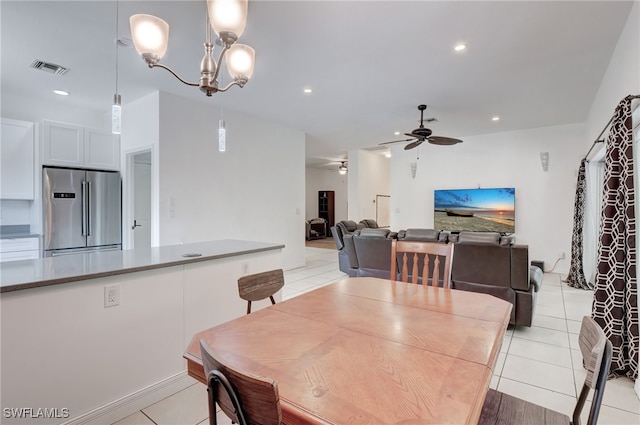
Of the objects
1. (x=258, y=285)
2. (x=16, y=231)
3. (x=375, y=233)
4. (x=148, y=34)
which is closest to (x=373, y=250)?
(x=375, y=233)

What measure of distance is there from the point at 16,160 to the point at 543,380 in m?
6.01

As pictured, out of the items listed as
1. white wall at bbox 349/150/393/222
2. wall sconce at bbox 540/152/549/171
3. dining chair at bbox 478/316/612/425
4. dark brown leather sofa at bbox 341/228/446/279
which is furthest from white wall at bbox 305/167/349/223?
dining chair at bbox 478/316/612/425

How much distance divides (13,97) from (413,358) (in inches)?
225

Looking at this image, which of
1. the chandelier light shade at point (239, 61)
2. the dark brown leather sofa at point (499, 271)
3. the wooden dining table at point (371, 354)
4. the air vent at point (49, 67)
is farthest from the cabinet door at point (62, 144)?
the dark brown leather sofa at point (499, 271)

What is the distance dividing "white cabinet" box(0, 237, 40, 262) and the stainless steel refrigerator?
119 mm

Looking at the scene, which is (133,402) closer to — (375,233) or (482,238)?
(375,233)

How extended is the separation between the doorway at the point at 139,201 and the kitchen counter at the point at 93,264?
8.04 ft

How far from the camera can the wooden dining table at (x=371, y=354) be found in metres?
0.81

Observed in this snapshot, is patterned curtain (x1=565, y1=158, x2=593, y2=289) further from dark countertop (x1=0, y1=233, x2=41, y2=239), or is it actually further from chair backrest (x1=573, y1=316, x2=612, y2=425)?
dark countertop (x1=0, y1=233, x2=41, y2=239)

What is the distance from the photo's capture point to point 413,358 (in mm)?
1067

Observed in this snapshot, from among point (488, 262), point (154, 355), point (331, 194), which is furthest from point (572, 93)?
point (331, 194)

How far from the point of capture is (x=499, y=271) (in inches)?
125

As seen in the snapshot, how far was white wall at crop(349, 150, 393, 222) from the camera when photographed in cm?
835

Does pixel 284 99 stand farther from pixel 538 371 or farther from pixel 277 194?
pixel 538 371
